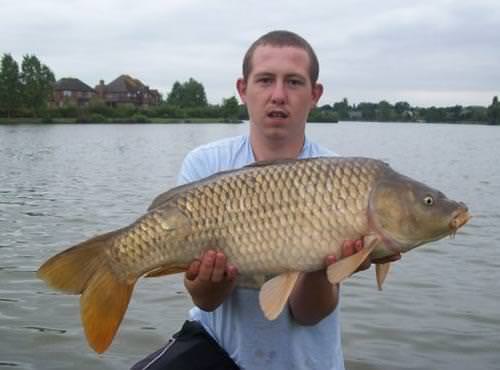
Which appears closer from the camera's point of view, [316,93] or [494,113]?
[316,93]

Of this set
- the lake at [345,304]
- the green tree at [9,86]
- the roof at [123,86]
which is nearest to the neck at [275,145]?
the lake at [345,304]

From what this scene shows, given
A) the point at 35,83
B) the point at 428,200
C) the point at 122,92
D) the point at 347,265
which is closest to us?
the point at 347,265

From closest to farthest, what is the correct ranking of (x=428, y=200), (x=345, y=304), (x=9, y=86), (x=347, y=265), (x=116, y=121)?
(x=347, y=265) < (x=428, y=200) < (x=345, y=304) < (x=9, y=86) < (x=116, y=121)

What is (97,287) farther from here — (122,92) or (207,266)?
(122,92)

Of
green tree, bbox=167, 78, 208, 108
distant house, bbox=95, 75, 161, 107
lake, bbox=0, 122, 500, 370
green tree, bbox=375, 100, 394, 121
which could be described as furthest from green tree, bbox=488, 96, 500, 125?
lake, bbox=0, 122, 500, 370

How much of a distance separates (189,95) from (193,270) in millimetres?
99316

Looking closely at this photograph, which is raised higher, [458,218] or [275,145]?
[275,145]

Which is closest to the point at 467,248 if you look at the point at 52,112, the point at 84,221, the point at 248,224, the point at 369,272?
the point at 369,272

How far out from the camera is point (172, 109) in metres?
83.1

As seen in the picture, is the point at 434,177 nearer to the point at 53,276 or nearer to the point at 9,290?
the point at 9,290

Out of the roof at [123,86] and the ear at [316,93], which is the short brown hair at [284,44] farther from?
the roof at [123,86]

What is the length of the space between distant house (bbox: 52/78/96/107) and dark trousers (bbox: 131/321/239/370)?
92344 millimetres

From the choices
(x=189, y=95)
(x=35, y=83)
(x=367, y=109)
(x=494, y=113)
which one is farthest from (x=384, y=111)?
(x=35, y=83)

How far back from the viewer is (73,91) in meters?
94.4
